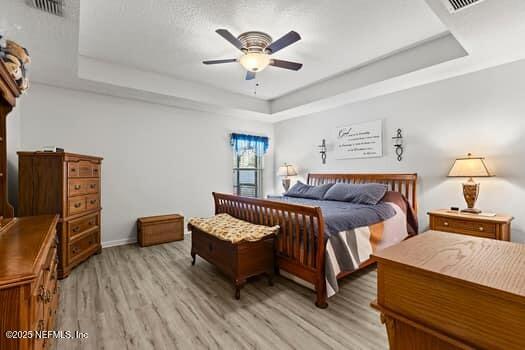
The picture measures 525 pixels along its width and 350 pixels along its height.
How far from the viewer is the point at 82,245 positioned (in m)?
3.22

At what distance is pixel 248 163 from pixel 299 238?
3.53 meters

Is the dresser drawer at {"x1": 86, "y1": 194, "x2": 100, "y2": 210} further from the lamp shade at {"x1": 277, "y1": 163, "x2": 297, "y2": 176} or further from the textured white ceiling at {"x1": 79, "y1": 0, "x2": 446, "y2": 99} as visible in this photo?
the lamp shade at {"x1": 277, "y1": 163, "x2": 297, "y2": 176}

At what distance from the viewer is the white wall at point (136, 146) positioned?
3.58m

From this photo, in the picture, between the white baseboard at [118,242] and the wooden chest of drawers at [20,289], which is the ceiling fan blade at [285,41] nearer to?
the wooden chest of drawers at [20,289]

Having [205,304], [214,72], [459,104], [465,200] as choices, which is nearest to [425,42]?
[459,104]

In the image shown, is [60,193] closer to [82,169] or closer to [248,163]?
[82,169]

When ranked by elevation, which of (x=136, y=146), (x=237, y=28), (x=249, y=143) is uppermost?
(x=237, y=28)

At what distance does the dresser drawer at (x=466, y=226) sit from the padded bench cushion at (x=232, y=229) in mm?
2053

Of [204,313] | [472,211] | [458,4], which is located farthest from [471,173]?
[204,313]

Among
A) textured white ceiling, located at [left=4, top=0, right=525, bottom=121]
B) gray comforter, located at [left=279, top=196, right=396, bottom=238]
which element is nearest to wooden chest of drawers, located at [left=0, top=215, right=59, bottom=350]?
textured white ceiling, located at [left=4, top=0, right=525, bottom=121]

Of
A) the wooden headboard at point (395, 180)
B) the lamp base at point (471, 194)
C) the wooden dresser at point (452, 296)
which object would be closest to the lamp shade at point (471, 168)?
the lamp base at point (471, 194)

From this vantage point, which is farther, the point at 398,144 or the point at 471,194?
the point at 398,144

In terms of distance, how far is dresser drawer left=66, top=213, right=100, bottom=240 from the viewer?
9.68 ft

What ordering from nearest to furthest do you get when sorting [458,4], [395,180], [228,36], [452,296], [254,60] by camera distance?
[452,296], [458,4], [228,36], [254,60], [395,180]
